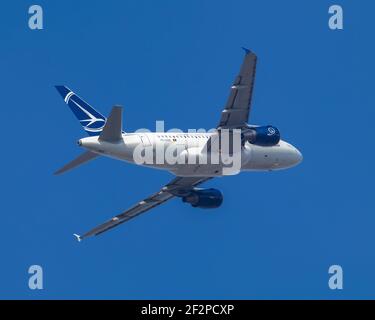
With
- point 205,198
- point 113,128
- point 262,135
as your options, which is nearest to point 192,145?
point 262,135

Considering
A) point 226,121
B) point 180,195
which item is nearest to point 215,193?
point 180,195

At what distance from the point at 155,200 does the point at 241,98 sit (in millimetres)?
14463

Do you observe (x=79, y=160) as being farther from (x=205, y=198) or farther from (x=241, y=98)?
(x=205, y=198)

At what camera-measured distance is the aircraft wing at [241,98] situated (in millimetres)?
85062

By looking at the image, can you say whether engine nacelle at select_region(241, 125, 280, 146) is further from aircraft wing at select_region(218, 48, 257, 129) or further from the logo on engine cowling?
aircraft wing at select_region(218, 48, 257, 129)

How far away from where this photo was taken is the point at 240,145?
9119 centimetres

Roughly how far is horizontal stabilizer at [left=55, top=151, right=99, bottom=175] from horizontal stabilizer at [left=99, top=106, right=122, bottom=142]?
1.36m

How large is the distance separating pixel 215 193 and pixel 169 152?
8.16m

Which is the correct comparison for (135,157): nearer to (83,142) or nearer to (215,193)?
(83,142)

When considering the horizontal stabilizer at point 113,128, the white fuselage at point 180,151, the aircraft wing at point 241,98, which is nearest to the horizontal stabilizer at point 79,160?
the white fuselage at point 180,151

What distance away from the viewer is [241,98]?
8712 cm

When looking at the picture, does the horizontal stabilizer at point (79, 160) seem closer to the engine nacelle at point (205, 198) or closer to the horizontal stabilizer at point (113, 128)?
the horizontal stabilizer at point (113, 128)

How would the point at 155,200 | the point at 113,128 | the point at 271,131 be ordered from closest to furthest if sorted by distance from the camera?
the point at 113,128 → the point at 271,131 → the point at 155,200

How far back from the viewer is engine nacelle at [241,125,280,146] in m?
90.6
